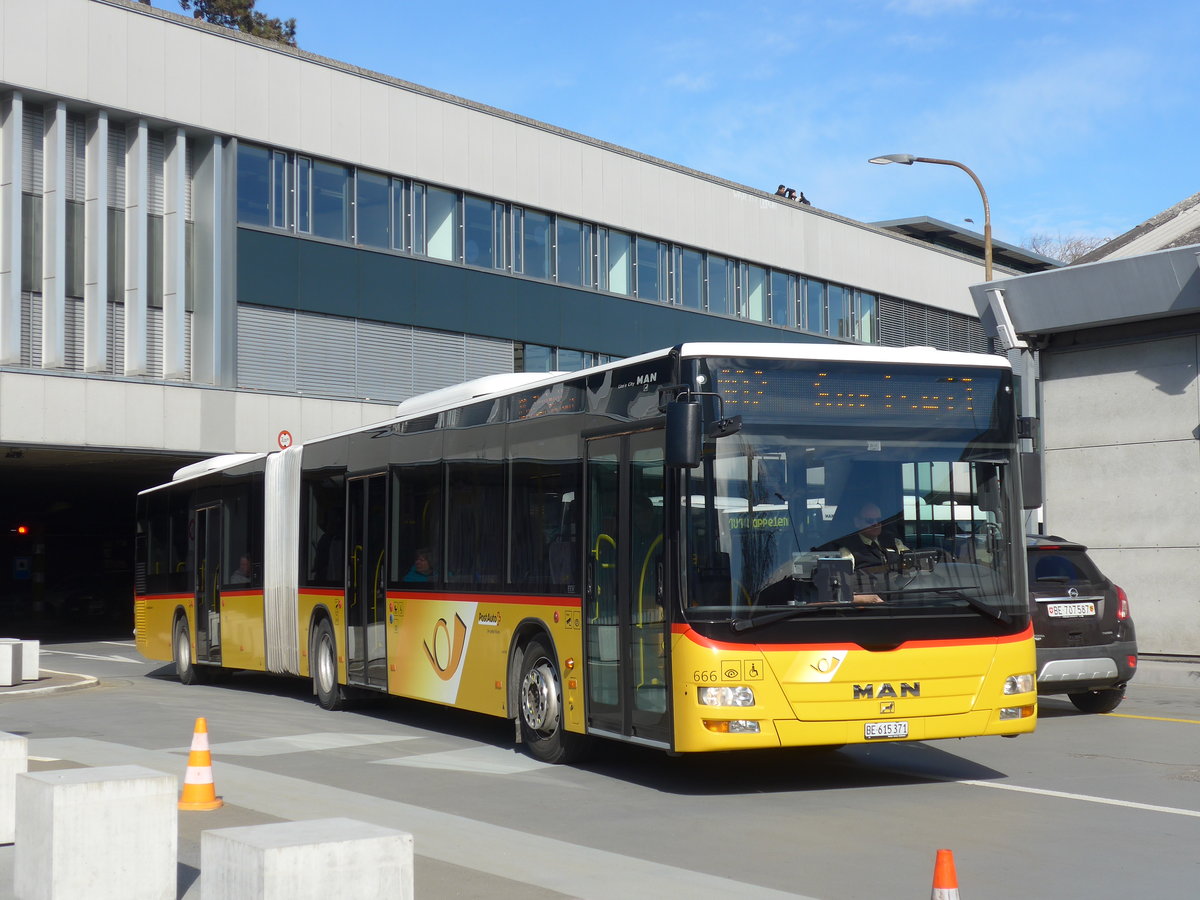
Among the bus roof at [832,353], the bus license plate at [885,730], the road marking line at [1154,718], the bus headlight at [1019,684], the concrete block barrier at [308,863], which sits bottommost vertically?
the road marking line at [1154,718]

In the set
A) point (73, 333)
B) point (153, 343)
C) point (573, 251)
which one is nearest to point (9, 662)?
point (73, 333)

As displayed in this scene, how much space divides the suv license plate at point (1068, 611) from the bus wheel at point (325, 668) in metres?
7.78

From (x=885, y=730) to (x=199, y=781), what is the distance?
450 cm

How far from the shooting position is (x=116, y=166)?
96.6ft

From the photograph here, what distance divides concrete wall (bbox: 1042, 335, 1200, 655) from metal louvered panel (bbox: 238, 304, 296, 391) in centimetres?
1659

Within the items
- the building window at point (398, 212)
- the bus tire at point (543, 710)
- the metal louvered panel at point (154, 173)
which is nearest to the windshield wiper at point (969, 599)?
the bus tire at point (543, 710)

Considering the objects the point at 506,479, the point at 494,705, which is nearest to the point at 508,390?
the point at 506,479

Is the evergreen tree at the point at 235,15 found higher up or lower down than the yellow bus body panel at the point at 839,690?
higher up

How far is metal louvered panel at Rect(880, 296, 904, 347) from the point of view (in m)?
49.0

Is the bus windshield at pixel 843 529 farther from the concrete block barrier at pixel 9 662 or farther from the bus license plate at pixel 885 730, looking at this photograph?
the concrete block barrier at pixel 9 662

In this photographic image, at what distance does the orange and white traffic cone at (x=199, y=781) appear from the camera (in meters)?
9.32

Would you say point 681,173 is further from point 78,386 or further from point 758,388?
point 758,388

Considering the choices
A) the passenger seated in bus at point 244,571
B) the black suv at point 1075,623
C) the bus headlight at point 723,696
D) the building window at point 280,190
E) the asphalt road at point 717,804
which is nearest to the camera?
the asphalt road at point 717,804

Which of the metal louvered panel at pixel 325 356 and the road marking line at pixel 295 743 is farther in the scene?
the metal louvered panel at pixel 325 356
